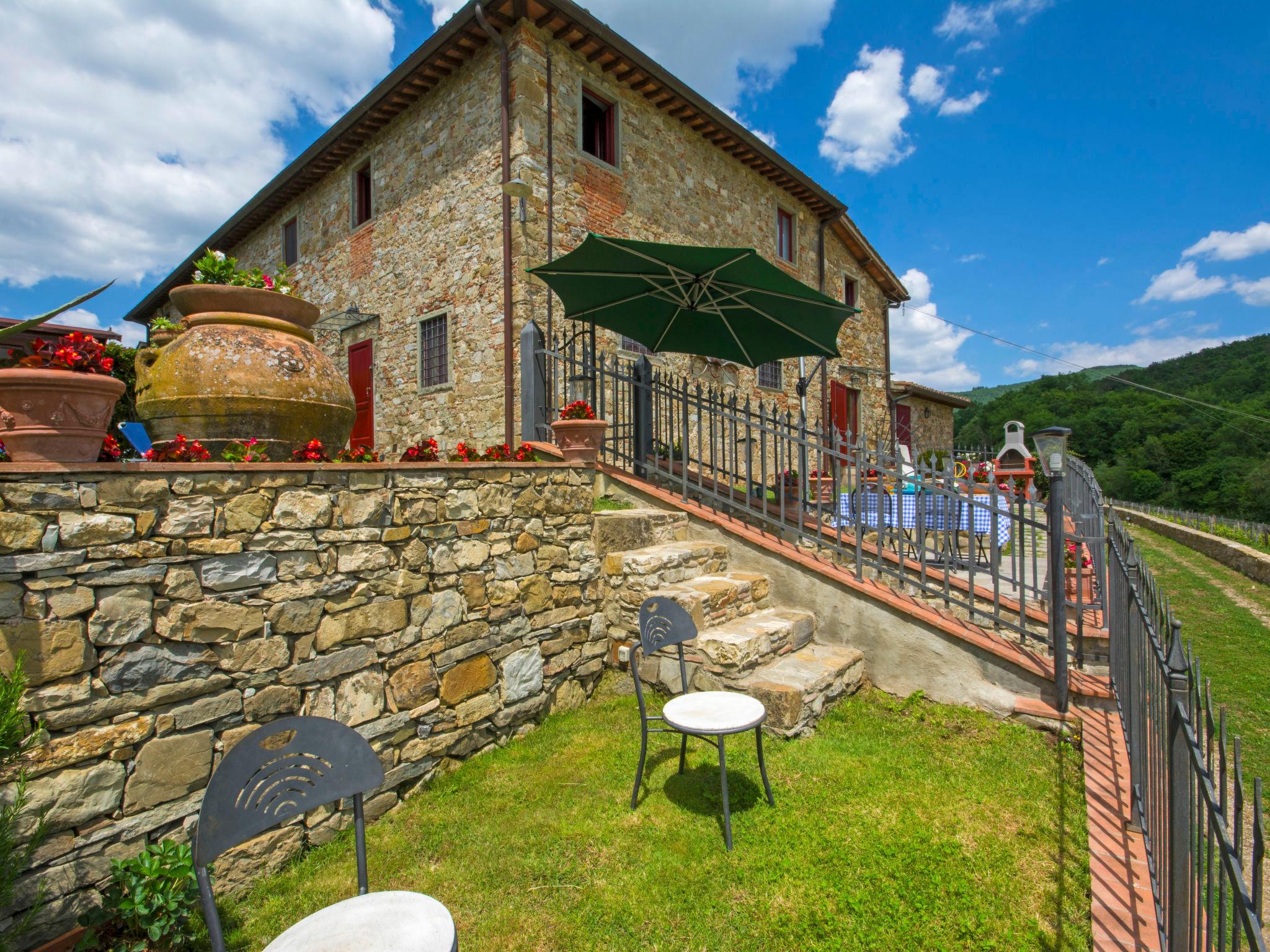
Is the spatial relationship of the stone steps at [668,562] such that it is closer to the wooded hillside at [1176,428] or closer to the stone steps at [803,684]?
the stone steps at [803,684]

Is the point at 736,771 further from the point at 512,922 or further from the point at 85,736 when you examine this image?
the point at 85,736

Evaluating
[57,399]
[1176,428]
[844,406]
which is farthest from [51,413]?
[1176,428]

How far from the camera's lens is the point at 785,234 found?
1308cm

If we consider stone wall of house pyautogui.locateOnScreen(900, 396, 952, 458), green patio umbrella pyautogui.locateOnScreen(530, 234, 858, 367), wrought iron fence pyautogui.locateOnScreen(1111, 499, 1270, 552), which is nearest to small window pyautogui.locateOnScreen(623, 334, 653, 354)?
green patio umbrella pyautogui.locateOnScreen(530, 234, 858, 367)

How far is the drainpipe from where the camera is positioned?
7.98 metres

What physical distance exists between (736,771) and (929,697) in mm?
1535

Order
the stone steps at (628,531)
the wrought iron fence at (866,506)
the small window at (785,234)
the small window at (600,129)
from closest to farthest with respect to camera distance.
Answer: the wrought iron fence at (866,506) → the stone steps at (628,531) → the small window at (600,129) → the small window at (785,234)

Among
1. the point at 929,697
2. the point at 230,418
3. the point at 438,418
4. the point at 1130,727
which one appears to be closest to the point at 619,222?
the point at 438,418

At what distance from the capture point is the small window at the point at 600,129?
30.3 feet

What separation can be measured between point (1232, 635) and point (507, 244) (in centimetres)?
908

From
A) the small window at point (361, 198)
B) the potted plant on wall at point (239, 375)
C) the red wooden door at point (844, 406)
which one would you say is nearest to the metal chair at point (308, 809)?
the potted plant on wall at point (239, 375)

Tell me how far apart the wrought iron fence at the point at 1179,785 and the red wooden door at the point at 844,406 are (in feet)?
39.1

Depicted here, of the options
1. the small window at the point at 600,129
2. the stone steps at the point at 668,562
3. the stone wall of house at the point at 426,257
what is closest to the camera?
the stone steps at the point at 668,562

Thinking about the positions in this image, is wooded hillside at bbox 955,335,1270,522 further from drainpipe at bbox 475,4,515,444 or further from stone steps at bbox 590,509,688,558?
stone steps at bbox 590,509,688,558
